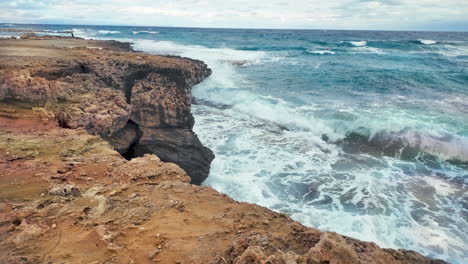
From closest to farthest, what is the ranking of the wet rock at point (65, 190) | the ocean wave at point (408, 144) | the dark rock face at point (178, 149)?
the wet rock at point (65, 190) < the dark rock face at point (178, 149) < the ocean wave at point (408, 144)

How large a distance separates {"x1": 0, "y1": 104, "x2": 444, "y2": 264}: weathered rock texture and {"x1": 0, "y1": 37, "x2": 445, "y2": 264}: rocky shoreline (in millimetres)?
11

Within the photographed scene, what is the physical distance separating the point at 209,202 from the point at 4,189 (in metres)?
2.42

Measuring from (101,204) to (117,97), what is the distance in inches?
151

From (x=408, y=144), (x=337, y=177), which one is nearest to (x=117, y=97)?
(x=337, y=177)

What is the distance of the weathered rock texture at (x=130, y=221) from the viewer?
2.68 metres

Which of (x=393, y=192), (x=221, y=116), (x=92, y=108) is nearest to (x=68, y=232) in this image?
(x=92, y=108)

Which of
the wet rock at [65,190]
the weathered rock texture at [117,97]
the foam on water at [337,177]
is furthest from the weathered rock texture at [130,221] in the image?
the foam on water at [337,177]

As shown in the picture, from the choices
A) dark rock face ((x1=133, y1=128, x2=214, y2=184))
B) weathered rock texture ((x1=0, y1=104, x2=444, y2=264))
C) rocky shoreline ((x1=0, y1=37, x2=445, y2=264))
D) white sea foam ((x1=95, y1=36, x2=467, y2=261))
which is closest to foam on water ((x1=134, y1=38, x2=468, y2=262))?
white sea foam ((x1=95, y1=36, x2=467, y2=261))

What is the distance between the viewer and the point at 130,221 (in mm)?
3221

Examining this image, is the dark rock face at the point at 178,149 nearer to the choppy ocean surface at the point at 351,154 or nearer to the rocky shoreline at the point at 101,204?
the choppy ocean surface at the point at 351,154

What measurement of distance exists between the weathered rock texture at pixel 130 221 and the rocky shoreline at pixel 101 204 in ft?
0.04

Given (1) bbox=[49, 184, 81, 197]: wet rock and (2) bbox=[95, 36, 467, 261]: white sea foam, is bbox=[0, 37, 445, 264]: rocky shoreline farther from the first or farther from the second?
(2) bbox=[95, 36, 467, 261]: white sea foam

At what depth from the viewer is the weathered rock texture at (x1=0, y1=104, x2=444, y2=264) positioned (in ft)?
8.80

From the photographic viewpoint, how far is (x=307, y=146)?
10.8 meters
